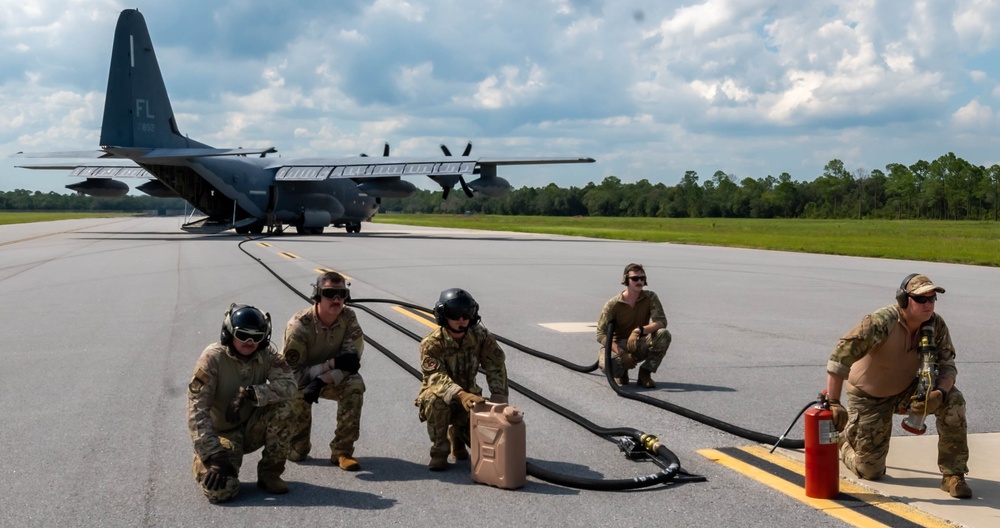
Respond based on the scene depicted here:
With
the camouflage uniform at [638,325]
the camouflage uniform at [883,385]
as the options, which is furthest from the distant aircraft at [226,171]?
the camouflage uniform at [883,385]

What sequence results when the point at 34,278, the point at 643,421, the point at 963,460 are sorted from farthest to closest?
the point at 34,278
the point at 643,421
the point at 963,460

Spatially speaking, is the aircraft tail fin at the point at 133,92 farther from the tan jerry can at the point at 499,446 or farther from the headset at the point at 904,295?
the headset at the point at 904,295

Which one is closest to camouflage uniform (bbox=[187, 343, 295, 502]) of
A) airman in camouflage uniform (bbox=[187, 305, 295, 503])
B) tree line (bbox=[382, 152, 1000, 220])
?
airman in camouflage uniform (bbox=[187, 305, 295, 503])

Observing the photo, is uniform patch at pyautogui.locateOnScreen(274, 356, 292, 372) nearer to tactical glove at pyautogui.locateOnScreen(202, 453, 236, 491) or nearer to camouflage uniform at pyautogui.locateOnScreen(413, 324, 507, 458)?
tactical glove at pyautogui.locateOnScreen(202, 453, 236, 491)

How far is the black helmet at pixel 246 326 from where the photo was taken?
5684 mm

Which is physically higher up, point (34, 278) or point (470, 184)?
point (470, 184)

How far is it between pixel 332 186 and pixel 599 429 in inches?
1806

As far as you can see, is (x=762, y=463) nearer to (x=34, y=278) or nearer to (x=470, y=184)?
(x=34, y=278)

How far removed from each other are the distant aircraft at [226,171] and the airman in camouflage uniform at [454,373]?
109 ft

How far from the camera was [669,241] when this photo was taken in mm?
47531

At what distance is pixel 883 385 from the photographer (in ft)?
20.2

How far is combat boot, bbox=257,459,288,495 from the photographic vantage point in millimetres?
5875

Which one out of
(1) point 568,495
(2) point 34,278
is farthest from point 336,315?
(2) point 34,278

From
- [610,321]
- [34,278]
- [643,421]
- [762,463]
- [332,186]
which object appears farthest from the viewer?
[332,186]
